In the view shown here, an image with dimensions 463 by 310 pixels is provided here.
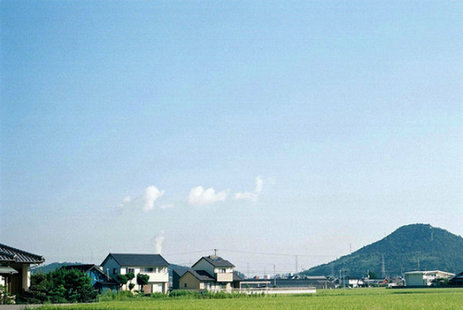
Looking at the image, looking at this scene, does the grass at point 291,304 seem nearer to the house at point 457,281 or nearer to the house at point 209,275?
the house at point 209,275

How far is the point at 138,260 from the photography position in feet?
193

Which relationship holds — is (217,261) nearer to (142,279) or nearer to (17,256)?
(142,279)

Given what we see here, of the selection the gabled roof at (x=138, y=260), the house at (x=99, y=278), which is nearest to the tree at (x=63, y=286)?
the house at (x=99, y=278)

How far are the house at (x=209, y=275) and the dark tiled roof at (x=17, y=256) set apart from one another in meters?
32.9

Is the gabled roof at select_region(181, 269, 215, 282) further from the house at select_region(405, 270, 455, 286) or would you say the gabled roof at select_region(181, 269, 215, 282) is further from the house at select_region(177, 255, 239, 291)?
the house at select_region(405, 270, 455, 286)

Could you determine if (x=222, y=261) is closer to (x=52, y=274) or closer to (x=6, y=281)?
(x=52, y=274)

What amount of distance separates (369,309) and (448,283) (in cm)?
5492

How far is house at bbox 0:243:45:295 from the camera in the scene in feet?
98.8

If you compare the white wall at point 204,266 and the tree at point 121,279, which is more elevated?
the white wall at point 204,266

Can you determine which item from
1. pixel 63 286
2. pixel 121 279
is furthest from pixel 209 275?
pixel 63 286

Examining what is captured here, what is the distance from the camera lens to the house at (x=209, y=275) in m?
64.1

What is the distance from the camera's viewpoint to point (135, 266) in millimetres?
57562

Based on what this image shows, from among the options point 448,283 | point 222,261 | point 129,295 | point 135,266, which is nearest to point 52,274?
point 129,295

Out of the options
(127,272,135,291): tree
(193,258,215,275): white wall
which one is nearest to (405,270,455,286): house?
(193,258,215,275): white wall
